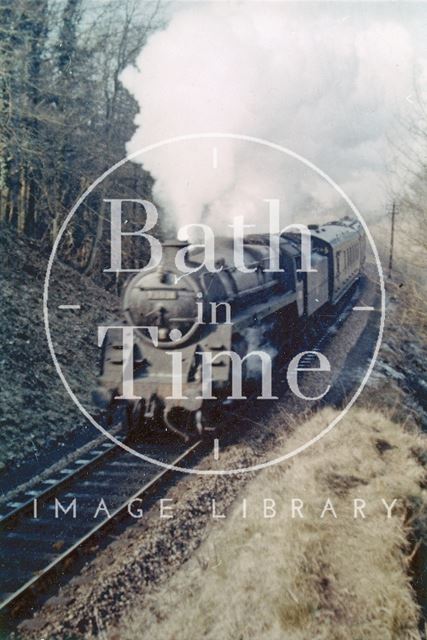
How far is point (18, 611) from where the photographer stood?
4.79 m

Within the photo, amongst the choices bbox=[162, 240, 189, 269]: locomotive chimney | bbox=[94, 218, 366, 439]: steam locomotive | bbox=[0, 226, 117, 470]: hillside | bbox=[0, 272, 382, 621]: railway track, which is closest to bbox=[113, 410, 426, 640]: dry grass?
bbox=[0, 272, 382, 621]: railway track

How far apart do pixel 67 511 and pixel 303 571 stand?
2963 mm

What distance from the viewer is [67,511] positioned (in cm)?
662

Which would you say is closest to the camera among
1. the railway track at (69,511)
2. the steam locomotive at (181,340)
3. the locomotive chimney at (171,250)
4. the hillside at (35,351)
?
the railway track at (69,511)

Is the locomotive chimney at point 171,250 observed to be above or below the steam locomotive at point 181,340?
above

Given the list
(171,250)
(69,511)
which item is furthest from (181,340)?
(69,511)

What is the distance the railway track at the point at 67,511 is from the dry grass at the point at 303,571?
1.06 meters

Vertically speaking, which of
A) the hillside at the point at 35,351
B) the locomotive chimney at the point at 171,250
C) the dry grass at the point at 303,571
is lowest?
the dry grass at the point at 303,571

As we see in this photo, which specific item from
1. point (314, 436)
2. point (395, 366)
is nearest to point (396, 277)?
point (395, 366)

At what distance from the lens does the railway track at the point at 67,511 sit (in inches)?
209

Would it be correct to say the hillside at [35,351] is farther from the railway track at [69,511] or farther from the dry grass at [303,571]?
the dry grass at [303,571]

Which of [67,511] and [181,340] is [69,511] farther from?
[181,340]

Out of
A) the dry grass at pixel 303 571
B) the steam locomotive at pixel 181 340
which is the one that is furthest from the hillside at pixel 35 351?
the dry grass at pixel 303 571

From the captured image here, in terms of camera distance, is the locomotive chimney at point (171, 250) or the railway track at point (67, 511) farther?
the locomotive chimney at point (171, 250)
